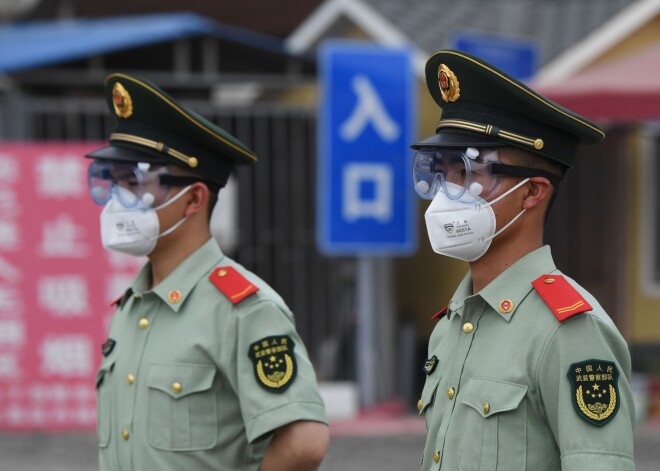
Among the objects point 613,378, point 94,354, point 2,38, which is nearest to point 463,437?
point 613,378

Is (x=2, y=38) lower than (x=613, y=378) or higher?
higher

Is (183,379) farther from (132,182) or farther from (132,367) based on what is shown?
(132,182)

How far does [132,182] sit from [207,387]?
66cm

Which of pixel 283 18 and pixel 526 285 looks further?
pixel 283 18

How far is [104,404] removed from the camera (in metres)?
3.12

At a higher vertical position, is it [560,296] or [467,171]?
[467,171]

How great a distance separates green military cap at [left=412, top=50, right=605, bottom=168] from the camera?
2.40m

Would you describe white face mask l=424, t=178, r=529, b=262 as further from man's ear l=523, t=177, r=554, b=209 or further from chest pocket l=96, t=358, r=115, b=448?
chest pocket l=96, t=358, r=115, b=448

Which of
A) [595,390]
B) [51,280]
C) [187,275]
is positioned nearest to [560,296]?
[595,390]

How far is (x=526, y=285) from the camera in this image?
2408 millimetres

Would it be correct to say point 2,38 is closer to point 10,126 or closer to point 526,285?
point 10,126

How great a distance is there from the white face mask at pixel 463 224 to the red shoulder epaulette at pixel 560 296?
15 cm

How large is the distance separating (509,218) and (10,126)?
6.80 m

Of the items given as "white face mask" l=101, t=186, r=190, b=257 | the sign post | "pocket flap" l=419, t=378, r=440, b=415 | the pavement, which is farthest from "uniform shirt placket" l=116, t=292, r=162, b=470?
the sign post
